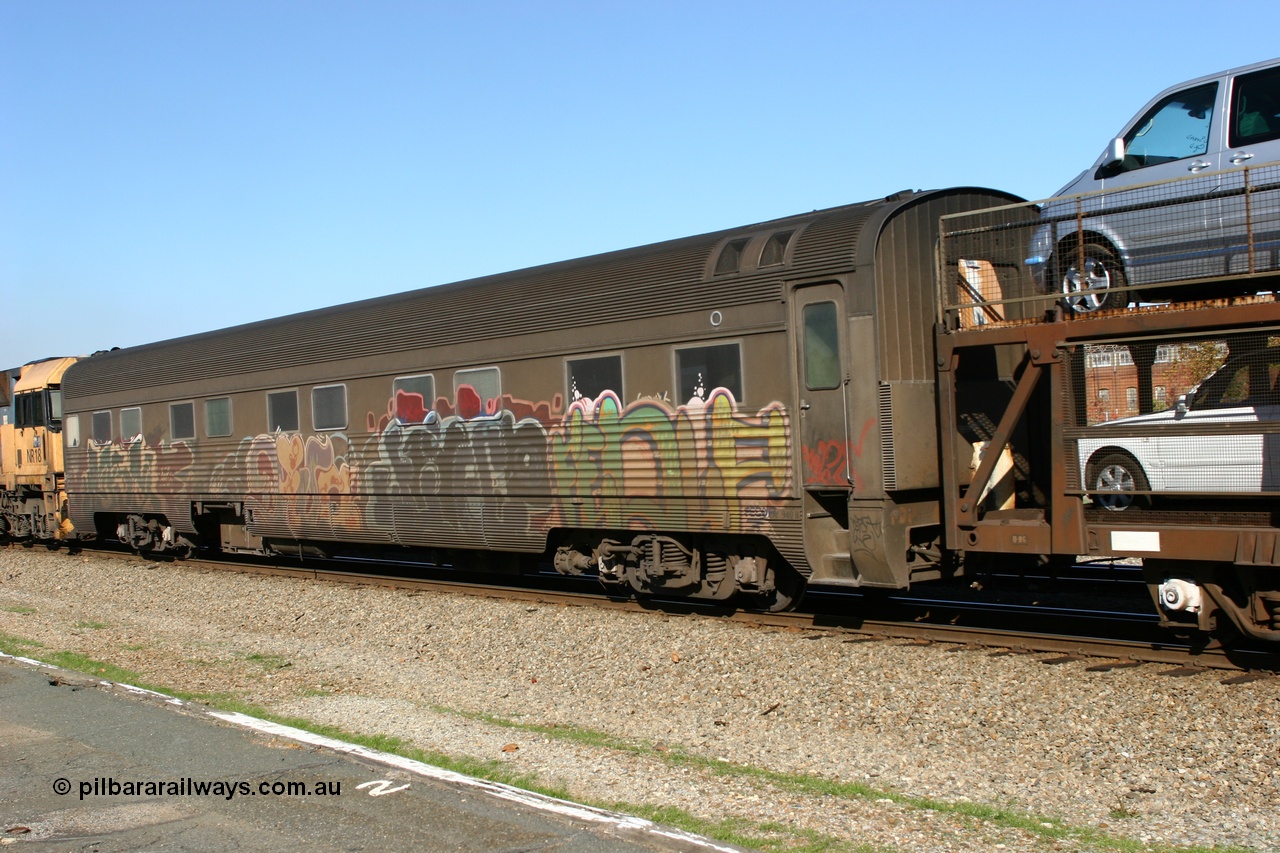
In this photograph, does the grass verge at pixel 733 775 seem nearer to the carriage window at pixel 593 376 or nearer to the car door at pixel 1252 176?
the carriage window at pixel 593 376

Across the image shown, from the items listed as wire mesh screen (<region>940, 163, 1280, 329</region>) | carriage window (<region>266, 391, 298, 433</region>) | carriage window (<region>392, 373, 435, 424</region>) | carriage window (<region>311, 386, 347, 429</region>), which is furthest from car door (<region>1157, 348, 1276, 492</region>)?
carriage window (<region>266, 391, 298, 433</region>)

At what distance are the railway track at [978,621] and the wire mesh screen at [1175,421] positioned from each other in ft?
3.64

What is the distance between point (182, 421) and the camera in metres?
16.7

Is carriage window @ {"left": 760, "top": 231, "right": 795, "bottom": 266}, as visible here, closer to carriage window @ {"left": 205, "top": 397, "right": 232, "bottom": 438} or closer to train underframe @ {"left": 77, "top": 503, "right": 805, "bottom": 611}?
train underframe @ {"left": 77, "top": 503, "right": 805, "bottom": 611}

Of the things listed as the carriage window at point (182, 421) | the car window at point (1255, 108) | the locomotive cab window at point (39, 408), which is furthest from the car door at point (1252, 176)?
the locomotive cab window at point (39, 408)

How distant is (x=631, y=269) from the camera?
10.7 metres

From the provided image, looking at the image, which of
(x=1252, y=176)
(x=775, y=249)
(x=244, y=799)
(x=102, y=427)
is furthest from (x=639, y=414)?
(x=102, y=427)

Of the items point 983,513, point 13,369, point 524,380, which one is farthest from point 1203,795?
point 13,369

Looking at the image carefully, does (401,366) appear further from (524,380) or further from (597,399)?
(597,399)

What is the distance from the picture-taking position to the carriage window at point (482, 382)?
11945mm

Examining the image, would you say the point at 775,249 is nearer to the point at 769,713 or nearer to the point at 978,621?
the point at 978,621

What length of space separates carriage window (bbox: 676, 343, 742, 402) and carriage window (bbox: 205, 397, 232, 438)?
8.40 metres

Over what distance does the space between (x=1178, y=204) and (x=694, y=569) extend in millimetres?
5145

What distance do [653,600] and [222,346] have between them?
833cm
